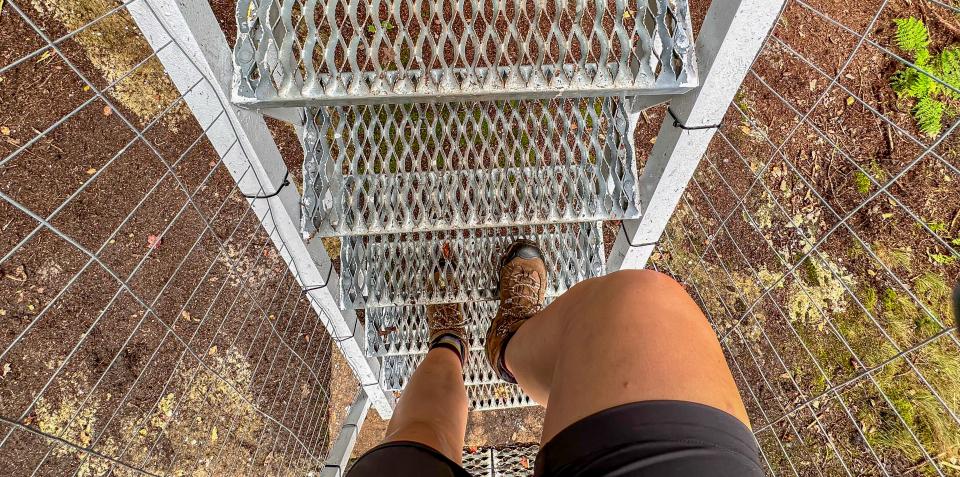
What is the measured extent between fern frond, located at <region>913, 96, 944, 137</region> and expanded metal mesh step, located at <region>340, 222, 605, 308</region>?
2257 mm

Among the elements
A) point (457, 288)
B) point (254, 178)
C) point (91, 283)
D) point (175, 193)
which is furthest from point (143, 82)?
point (457, 288)

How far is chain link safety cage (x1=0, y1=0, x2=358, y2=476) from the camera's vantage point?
2.59 meters

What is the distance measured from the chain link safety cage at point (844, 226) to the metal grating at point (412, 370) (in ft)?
4.20

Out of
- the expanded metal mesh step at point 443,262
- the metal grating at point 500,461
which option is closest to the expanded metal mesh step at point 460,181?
the expanded metal mesh step at point 443,262

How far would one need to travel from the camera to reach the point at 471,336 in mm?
2604

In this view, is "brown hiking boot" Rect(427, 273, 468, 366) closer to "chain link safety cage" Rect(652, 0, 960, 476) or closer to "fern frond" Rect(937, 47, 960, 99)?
"chain link safety cage" Rect(652, 0, 960, 476)

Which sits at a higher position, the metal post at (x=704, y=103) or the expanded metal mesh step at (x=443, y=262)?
the metal post at (x=704, y=103)

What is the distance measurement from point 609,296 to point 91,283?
9.50 ft

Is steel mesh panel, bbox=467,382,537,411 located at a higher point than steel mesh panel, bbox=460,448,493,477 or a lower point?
lower

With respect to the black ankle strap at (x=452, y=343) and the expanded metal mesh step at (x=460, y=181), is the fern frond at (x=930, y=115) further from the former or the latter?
the black ankle strap at (x=452, y=343)

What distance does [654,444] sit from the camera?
0.93m

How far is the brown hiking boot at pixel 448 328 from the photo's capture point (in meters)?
2.27

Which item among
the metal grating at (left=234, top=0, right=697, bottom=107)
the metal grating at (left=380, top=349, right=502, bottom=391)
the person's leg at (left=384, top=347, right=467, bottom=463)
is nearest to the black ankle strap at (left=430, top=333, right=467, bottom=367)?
the person's leg at (left=384, top=347, right=467, bottom=463)

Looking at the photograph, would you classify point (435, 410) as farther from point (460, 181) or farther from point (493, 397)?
point (493, 397)
